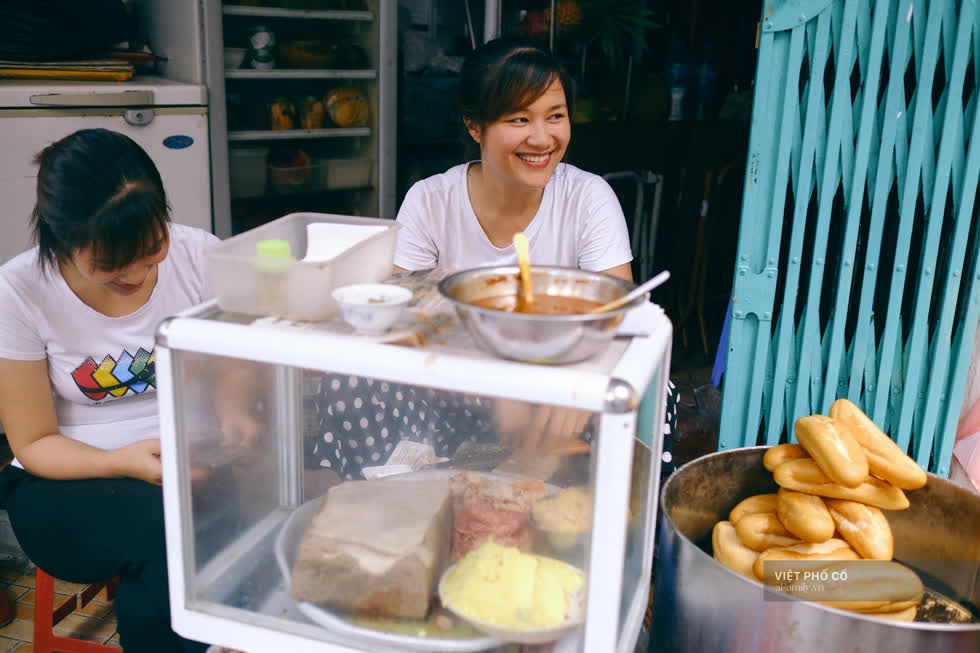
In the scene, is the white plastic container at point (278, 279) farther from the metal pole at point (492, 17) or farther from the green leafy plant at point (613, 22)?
the green leafy plant at point (613, 22)

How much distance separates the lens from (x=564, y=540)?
40.8 inches

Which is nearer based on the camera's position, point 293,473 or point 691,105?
point 293,473

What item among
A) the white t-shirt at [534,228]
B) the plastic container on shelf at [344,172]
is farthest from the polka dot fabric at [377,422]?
the plastic container on shelf at [344,172]

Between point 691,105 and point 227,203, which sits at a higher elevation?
point 691,105

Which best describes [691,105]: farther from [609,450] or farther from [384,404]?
[609,450]

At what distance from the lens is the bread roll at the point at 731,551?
1.39 m

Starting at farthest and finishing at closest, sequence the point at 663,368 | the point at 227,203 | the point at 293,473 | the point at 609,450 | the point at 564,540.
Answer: the point at 227,203 < the point at 293,473 < the point at 663,368 < the point at 564,540 < the point at 609,450

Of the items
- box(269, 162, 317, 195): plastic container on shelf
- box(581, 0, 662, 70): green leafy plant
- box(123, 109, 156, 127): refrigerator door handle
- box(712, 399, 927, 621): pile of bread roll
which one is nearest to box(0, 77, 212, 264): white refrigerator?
box(123, 109, 156, 127): refrigerator door handle

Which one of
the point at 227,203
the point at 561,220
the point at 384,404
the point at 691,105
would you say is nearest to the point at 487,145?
→ the point at 561,220

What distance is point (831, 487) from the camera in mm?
1382

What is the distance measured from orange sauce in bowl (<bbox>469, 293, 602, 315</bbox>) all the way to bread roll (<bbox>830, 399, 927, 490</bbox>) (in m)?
0.68

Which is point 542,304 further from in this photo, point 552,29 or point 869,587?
→ point 552,29

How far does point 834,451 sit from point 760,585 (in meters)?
0.29

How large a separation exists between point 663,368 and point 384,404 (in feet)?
2.00
